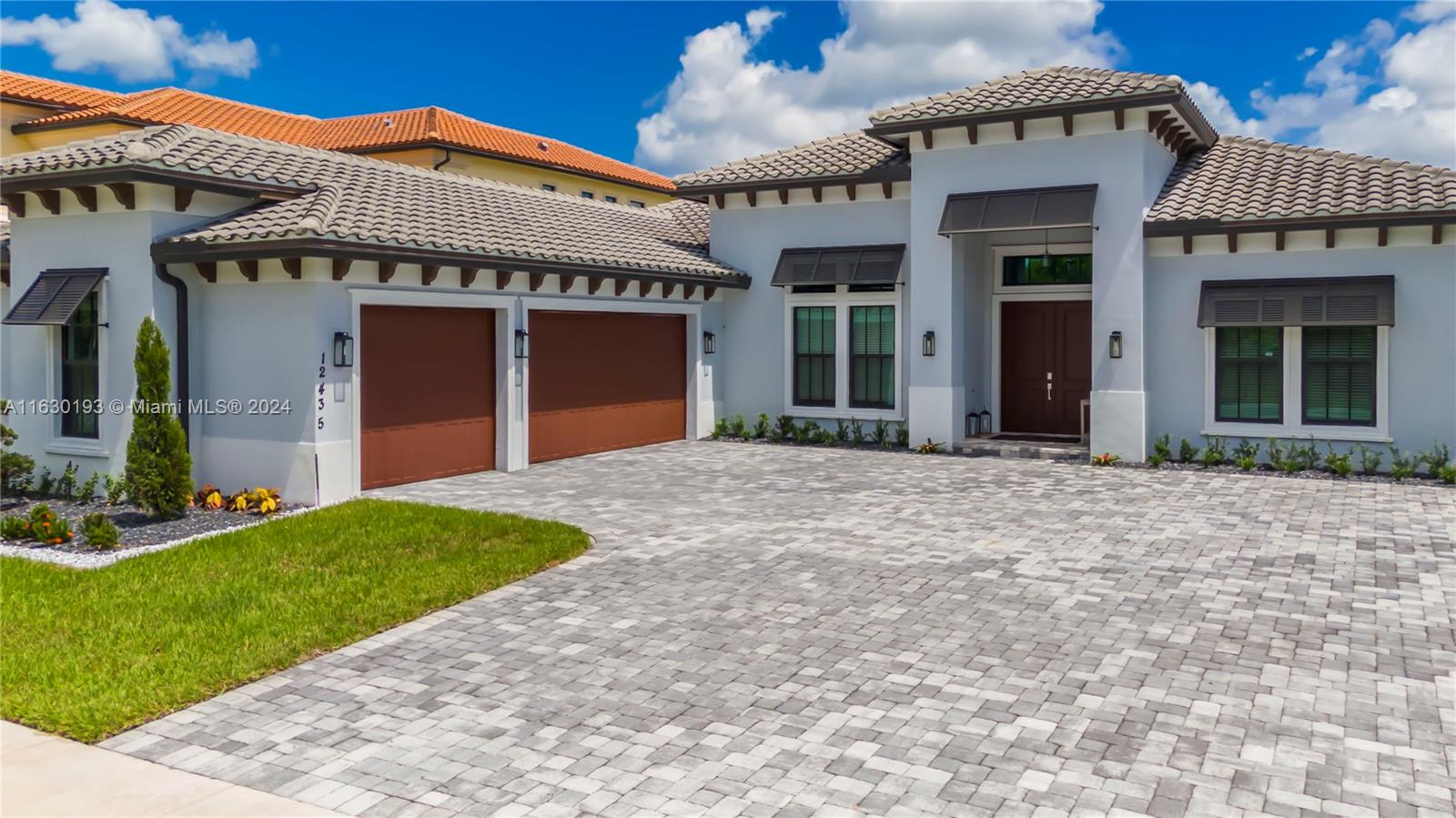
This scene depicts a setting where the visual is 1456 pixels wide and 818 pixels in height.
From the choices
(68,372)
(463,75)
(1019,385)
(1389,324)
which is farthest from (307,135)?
(1389,324)

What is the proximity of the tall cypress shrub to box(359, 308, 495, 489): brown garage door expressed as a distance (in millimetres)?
2200

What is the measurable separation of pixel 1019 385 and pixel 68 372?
14.6 m

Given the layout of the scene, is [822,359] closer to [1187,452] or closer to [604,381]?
[604,381]

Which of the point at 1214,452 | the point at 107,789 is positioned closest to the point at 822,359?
the point at 1214,452

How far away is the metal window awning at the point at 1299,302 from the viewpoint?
46.6 ft

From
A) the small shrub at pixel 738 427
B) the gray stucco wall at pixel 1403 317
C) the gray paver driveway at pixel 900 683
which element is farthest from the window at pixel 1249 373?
the small shrub at pixel 738 427

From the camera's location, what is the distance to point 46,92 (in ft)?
111

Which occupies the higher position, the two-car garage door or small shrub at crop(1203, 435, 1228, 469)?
the two-car garage door

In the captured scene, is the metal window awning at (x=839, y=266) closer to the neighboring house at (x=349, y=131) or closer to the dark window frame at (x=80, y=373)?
the dark window frame at (x=80, y=373)

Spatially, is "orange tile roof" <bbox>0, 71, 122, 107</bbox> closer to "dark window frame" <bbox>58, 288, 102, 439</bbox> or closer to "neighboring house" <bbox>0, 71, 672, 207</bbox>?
"neighboring house" <bbox>0, 71, 672, 207</bbox>

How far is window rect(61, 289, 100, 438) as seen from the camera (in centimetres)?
1316

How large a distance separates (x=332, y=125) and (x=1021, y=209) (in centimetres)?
3436

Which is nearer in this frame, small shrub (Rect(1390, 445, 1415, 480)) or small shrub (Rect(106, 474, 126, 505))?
small shrub (Rect(106, 474, 126, 505))

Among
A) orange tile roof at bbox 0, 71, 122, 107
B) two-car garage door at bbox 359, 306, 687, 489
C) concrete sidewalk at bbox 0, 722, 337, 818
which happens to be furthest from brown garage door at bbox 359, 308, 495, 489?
orange tile roof at bbox 0, 71, 122, 107
